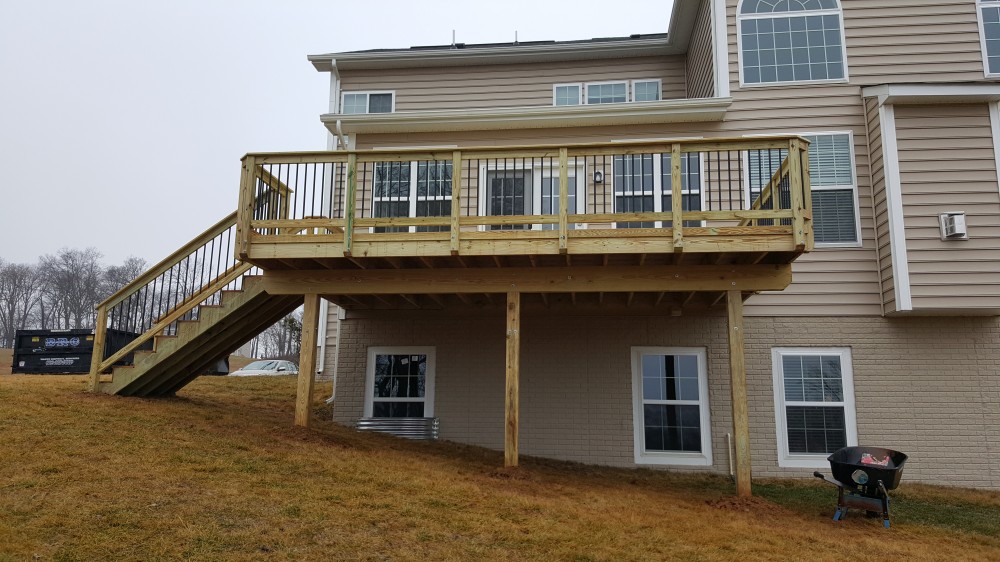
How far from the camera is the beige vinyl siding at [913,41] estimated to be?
32.3 feet

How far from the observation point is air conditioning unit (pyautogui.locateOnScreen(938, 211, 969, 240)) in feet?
29.2

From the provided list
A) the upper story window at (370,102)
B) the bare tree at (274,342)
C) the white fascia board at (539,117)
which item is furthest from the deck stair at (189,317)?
the bare tree at (274,342)

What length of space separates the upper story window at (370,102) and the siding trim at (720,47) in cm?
596

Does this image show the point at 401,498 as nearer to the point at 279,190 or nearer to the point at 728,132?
the point at 279,190

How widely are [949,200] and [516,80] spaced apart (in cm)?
738

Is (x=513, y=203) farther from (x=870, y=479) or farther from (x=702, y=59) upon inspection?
(x=702, y=59)

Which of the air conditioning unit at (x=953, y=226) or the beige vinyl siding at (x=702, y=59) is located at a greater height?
the beige vinyl siding at (x=702, y=59)

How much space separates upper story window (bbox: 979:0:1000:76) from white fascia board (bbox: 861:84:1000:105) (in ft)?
2.64

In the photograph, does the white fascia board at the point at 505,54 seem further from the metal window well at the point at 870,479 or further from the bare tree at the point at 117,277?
the bare tree at the point at 117,277

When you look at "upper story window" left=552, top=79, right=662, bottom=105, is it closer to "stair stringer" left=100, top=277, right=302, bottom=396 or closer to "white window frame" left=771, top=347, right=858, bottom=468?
"white window frame" left=771, top=347, right=858, bottom=468

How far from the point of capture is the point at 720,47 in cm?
1028

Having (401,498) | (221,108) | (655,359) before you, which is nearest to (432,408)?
(655,359)

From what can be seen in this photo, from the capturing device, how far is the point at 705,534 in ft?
18.1

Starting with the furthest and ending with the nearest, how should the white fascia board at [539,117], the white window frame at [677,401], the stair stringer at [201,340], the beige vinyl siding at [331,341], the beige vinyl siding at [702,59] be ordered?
the beige vinyl siding at [331,341]
the beige vinyl siding at [702,59]
the white fascia board at [539,117]
the white window frame at [677,401]
the stair stringer at [201,340]
